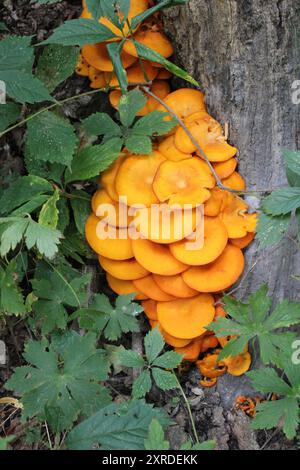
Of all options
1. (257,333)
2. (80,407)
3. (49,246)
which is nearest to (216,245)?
(257,333)

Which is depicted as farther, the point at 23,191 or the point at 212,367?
the point at 212,367

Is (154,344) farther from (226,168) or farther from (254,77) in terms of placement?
(254,77)

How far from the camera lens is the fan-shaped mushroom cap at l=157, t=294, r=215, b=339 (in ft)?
13.6

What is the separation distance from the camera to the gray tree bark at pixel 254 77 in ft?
11.9

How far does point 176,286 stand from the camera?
404cm

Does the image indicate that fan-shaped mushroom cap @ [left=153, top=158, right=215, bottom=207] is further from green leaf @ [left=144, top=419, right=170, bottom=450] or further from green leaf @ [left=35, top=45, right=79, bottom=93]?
green leaf @ [left=144, top=419, right=170, bottom=450]

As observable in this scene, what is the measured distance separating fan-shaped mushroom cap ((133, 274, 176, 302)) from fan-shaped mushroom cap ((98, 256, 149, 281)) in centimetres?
4

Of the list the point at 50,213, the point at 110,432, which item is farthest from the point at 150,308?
the point at 110,432

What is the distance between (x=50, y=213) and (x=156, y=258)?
794 mm

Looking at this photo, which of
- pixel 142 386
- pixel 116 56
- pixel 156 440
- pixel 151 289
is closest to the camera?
pixel 156 440

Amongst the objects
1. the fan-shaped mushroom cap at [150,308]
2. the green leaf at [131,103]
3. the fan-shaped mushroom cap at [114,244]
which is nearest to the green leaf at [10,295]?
the fan-shaped mushroom cap at [114,244]

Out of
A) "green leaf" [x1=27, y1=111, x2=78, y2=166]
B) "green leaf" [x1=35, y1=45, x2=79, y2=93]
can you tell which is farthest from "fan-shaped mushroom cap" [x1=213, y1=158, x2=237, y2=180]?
"green leaf" [x1=35, y1=45, x2=79, y2=93]

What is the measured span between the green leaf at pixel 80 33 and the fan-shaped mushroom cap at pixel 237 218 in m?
1.40
